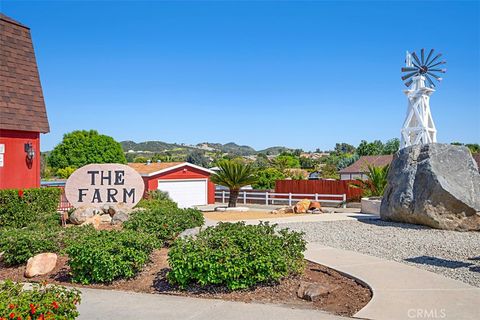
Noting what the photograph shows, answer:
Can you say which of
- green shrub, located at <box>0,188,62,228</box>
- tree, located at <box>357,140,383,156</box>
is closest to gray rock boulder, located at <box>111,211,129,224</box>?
green shrub, located at <box>0,188,62,228</box>

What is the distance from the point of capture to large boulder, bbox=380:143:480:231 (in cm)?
1361

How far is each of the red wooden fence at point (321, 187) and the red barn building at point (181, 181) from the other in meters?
5.45

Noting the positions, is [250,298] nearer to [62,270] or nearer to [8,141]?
[62,270]

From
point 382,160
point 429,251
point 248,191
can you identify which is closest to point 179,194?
point 248,191

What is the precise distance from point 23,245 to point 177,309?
4312 millimetres

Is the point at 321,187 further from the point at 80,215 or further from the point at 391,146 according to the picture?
the point at 391,146

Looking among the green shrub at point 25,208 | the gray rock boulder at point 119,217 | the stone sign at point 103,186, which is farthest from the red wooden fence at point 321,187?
the green shrub at point 25,208

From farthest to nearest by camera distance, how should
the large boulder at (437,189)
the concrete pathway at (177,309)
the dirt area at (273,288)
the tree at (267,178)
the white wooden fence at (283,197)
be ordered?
1. the tree at (267,178)
2. the white wooden fence at (283,197)
3. the large boulder at (437,189)
4. the dirt area at (273,288)
5. the concrete pathway at (177,309)

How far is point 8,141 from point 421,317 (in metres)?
13.5

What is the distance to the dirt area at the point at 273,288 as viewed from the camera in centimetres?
623

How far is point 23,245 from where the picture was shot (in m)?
8.88

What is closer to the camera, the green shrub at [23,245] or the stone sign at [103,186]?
the green shrub at [23,245]

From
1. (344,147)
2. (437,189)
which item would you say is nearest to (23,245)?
(437,189)

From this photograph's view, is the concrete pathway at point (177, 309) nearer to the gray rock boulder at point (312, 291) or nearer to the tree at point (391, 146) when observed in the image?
the gray rock boulder at point (312, 291)
